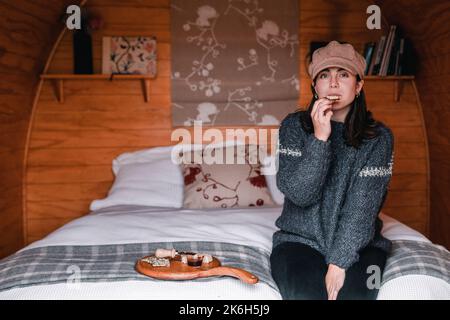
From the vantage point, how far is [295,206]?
175 cm

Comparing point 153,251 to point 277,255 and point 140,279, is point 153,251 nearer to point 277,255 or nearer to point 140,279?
point 140,279

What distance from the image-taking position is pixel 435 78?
301cm

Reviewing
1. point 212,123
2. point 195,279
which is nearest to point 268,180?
point 212,123

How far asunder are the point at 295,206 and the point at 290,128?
279 millimetres

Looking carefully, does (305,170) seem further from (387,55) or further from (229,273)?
(387,55)

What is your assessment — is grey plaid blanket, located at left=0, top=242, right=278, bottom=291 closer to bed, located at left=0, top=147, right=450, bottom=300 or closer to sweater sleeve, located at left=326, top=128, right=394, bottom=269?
bed, located at left=0, top=147, right=450, bottom=300

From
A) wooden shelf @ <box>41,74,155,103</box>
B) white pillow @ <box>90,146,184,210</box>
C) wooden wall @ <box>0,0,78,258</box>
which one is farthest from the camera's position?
wooden shelf @ <box>41,74,155,103</box>

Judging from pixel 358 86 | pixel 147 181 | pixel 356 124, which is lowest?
pixel 147 181

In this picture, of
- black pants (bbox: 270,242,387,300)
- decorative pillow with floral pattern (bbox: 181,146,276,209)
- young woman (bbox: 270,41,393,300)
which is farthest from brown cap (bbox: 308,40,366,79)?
decorative pillow with floral pattern (bbox: 181,146,276,209)

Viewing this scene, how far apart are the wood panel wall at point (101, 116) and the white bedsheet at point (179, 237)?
2.35ft

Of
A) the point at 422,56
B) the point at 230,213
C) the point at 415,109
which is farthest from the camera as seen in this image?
the point at 415,109

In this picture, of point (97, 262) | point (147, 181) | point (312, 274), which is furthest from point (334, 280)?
point (147, 181)

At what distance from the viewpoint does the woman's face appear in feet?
5.57

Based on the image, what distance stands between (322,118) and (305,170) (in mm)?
176
